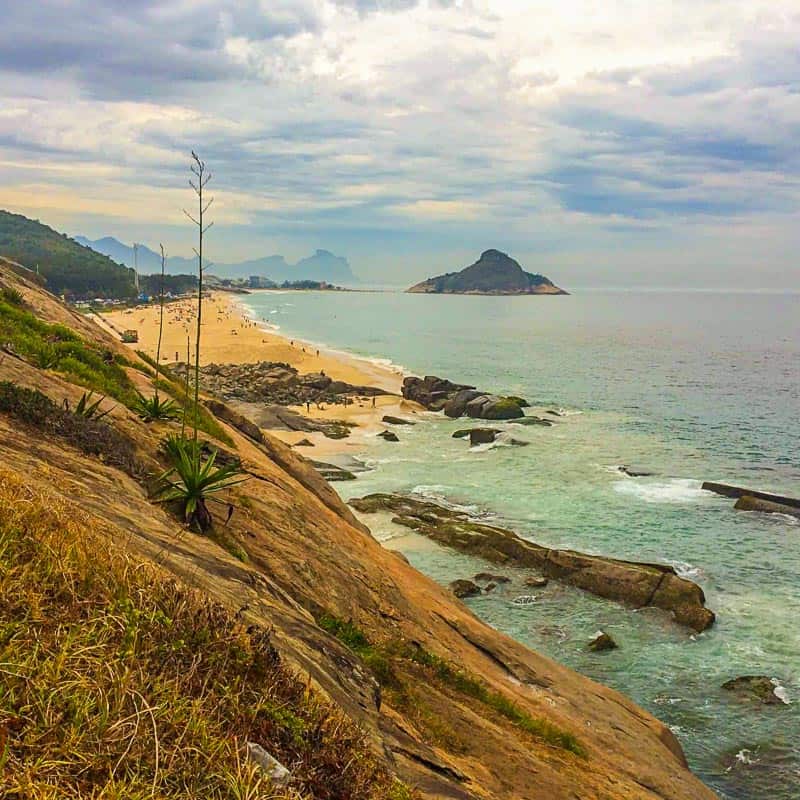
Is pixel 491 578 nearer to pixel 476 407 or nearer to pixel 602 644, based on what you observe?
pixel 602 644

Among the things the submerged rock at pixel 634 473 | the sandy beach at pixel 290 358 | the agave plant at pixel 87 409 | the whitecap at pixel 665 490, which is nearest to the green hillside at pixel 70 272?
the sandy beach at pixel 290 358

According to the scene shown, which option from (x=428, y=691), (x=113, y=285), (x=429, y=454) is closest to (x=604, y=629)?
(x=428, y=691)

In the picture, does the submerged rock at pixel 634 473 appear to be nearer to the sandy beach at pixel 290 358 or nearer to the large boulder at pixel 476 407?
the sandy beach at pixel 290 358

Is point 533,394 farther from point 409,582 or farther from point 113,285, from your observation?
point 113,285

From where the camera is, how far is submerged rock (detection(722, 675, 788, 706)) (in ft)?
62.5

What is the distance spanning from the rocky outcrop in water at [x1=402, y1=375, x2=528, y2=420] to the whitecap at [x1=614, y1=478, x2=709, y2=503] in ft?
61.3

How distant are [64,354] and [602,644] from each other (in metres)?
16.2

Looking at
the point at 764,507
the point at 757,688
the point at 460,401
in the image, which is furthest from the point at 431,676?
the point at 460,401

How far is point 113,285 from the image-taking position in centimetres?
16188

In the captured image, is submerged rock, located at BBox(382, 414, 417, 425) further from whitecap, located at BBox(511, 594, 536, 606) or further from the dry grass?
the dry grass

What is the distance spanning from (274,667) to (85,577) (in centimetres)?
149

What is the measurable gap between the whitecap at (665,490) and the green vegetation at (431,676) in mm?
27110

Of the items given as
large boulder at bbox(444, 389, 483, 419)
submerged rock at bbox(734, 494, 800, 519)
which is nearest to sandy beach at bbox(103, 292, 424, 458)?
large boulder at bbox(444, 389, 483, 419)

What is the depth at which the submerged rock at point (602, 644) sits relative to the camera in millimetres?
21219
